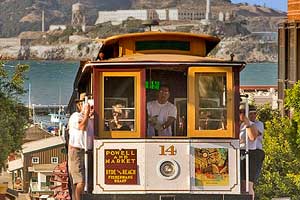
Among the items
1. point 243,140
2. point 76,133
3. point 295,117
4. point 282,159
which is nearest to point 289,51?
point 282,159

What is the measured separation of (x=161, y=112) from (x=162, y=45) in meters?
1.39

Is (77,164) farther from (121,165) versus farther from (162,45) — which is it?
A: (162,45)

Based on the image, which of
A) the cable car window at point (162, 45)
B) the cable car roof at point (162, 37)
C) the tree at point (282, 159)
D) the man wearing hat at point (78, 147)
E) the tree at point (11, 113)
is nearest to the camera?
the man wearing hat at point (78, 147)

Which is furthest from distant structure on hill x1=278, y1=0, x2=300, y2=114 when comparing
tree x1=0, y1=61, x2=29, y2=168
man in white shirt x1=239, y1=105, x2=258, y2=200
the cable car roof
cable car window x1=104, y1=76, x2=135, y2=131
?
cable car window x1=104, y1=76, x2=135, y2=131

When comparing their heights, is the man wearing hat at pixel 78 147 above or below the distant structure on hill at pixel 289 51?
below

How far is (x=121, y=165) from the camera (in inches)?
614

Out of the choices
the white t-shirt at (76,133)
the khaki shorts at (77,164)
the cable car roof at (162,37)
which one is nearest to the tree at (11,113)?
the cable car roof at (162,37)

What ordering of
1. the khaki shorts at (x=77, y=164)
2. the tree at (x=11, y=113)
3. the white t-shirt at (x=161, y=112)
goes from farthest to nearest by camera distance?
the tree at (x=11, y=113) → the khaki shorts at (x=77, y=164) → the white t-shirt at (x=161, y=112)

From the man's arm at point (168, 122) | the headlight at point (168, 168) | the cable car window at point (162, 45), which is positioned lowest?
the headlight at point (168, 168)

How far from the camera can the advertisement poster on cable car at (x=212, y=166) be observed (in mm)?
15555

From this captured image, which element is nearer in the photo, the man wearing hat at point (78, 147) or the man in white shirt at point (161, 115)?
the man wearing hat at point (78, 147)

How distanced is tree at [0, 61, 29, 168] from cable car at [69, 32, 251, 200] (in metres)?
13.6

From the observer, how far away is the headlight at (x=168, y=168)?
15609 millimetres

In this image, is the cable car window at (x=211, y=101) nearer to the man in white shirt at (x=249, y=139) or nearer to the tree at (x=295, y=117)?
the man in white shirt at (x=249, y=139)
